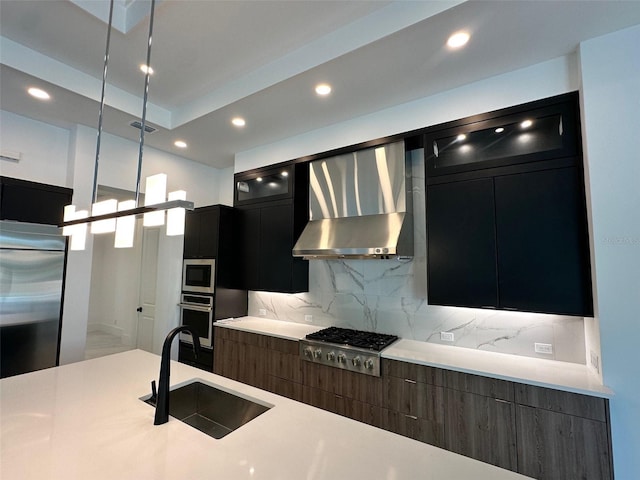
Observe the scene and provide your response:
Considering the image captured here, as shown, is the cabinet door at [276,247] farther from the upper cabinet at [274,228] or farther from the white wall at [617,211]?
the white wall at [617,211]

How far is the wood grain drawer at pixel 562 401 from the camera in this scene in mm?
1659

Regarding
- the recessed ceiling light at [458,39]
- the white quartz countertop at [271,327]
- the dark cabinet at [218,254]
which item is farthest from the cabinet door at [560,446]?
the dark cabinet at [218,254]

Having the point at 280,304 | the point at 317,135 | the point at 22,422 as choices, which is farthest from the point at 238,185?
the point at 22,422

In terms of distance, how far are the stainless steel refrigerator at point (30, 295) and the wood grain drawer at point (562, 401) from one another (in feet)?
13.0

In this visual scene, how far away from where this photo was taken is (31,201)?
109 inches

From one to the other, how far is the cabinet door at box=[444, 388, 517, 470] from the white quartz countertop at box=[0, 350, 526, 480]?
103 cm

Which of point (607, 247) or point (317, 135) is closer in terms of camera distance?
point (607, 247)

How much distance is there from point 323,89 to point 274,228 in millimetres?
1569

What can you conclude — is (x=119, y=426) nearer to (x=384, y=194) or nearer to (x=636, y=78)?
(x=384, y=194)

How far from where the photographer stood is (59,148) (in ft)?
10.3

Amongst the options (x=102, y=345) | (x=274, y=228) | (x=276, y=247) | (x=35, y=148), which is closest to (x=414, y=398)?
(x=276, y=247)

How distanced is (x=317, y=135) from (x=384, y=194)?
43.0 inches

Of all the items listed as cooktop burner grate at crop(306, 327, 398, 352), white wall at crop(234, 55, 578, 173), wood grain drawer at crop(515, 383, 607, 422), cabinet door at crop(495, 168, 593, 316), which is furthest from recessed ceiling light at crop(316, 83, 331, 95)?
wood grain drawer at crop(515, 383, 607, 422)

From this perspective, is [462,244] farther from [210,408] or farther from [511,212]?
[210,408]
